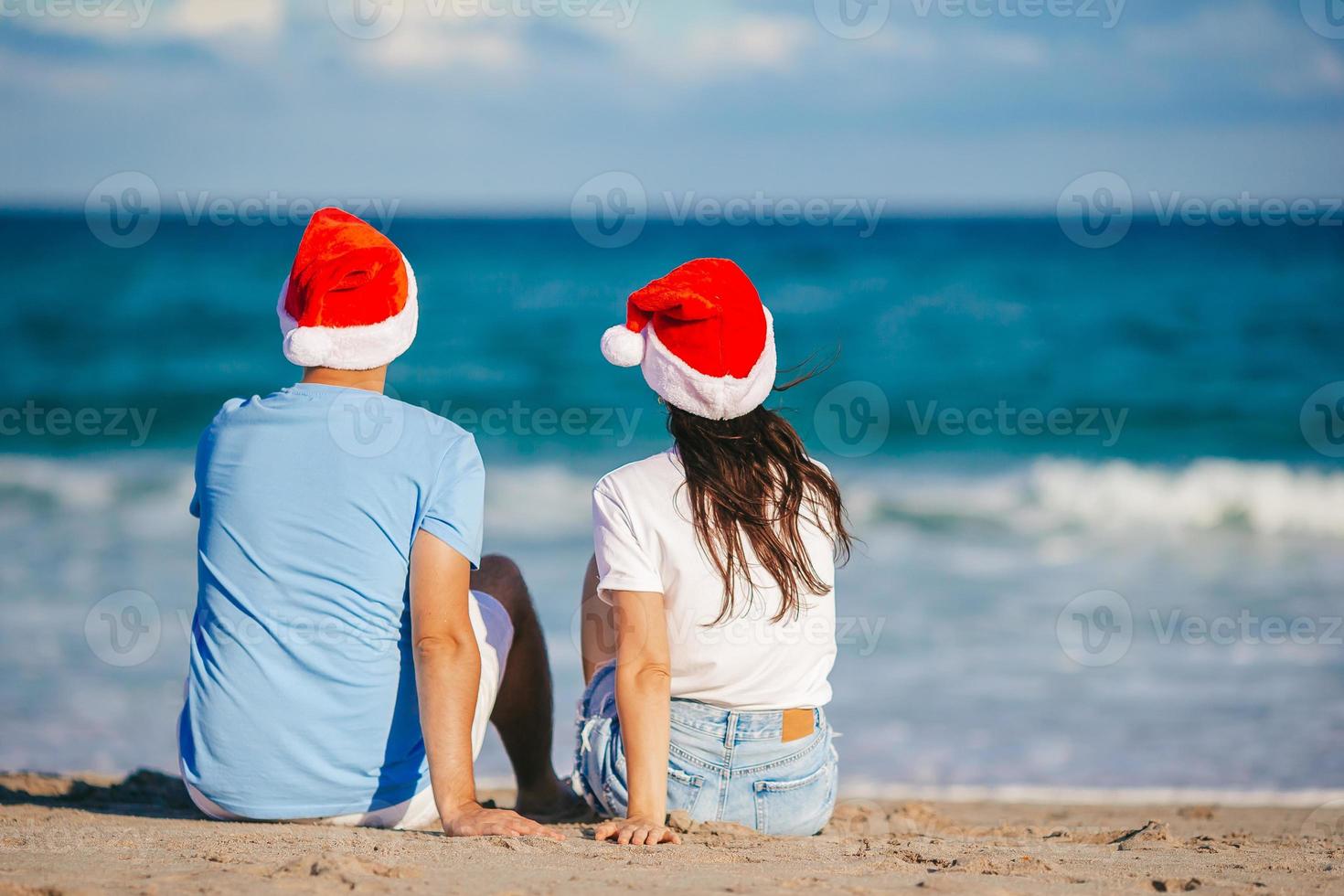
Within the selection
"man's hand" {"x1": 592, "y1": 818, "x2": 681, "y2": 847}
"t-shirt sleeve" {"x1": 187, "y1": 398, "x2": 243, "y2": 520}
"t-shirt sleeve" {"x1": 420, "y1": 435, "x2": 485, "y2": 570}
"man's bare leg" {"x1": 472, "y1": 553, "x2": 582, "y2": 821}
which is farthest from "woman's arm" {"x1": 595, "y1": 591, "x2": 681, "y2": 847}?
"t-shirt sleeve" {"x1": 187, "y1": 398, "x2": 243, "y2": 520}

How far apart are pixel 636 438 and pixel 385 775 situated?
30.4 ft

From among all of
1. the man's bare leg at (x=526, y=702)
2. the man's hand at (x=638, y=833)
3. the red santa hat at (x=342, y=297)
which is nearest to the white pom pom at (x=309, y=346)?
the red santa hat at (x=342, y=297)

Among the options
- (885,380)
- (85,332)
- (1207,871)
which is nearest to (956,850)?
(1207,871)

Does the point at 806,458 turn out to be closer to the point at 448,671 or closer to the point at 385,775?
the point at 448,671

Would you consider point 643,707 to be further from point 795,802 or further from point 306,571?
point 306,571

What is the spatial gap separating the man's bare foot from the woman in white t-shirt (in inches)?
18.7

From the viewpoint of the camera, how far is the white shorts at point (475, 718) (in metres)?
2.62

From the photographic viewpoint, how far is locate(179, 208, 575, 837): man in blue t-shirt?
245 centimetres

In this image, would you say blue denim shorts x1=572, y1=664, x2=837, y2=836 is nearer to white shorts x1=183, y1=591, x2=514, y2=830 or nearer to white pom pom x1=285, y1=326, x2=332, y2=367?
white shorts x1=183, y1=591, x2=514, y2=830

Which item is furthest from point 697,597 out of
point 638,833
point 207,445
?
point 207,445

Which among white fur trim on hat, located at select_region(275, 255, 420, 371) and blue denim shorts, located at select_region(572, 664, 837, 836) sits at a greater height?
white fur trim on hat, located at select_region(275, 255, 420, 371)

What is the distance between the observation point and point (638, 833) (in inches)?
95.9

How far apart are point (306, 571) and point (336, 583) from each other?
0.07 meters

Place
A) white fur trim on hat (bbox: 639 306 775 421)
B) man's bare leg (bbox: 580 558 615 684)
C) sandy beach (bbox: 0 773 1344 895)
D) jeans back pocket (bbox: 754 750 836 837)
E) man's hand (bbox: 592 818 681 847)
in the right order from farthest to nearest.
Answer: man's bare leg (bbox: 580 558 615 684)
jeans back pocket (bbox: 754 750 836 837)
white fur trim on hat (bbox: 639 306 775 421)
man's hand (bbox: 592 818 681 847)
sandy beach (bbox: 0 773 1344 895)
